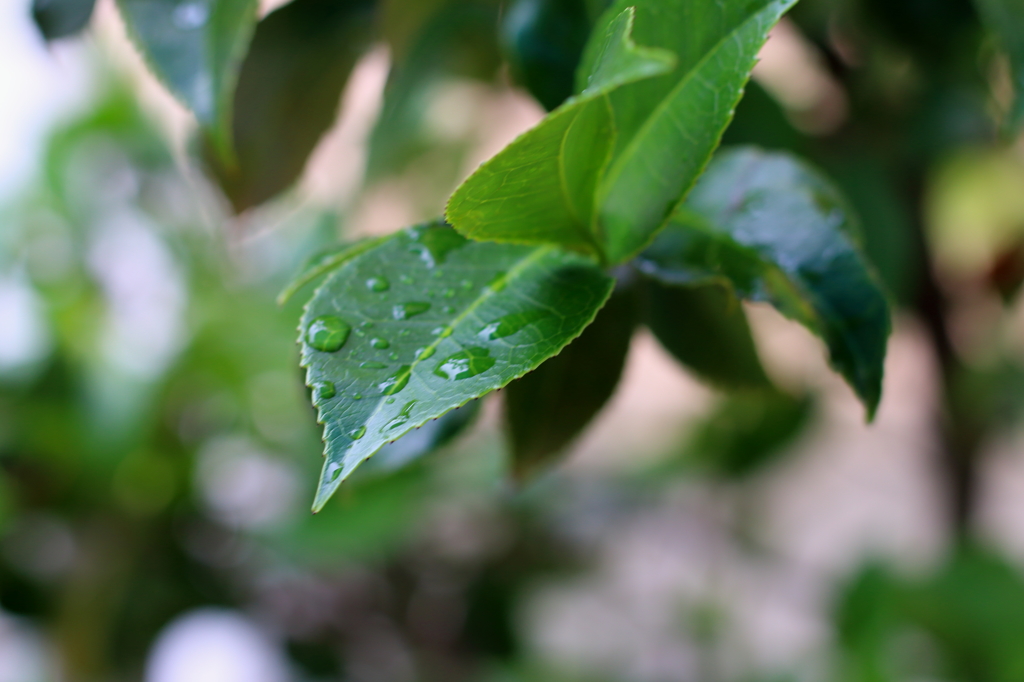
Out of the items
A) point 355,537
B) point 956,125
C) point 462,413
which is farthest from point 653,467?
point 462,413

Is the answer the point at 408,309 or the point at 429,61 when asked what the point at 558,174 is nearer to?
the point at 408,309

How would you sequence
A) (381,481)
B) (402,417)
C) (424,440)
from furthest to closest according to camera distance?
(381,481) → (424,440) → (402,417)

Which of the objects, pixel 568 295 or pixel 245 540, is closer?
pixel 568 295

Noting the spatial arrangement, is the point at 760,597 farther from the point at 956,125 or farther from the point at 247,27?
the point at 247,27

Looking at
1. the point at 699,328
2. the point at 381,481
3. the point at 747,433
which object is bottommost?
the point at 747,433

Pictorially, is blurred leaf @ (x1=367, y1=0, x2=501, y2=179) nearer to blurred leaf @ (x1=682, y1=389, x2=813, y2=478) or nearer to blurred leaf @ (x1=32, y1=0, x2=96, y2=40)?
blurred leaf @ (x1=32, y1=0, x2=96, y2=40)

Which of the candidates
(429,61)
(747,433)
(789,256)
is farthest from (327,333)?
(747,433)

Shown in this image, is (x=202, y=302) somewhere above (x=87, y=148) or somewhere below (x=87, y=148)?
below
